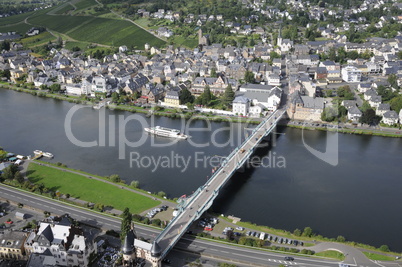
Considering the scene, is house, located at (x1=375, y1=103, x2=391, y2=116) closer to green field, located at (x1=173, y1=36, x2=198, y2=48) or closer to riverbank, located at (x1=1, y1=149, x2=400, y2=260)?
riverbank, located at (x1=1, y1=149, x2=400, y2=260)

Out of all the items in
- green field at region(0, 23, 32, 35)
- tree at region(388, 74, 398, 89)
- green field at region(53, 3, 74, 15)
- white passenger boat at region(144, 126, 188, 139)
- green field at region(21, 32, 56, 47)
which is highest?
green field at region(53, 3, 74, 15)

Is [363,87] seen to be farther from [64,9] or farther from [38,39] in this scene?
[64,9]

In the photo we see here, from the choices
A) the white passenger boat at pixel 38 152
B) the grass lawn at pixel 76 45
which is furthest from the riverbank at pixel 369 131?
the grass lawn at pixel 76 45

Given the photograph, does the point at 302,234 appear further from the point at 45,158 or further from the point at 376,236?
the point at 45,158

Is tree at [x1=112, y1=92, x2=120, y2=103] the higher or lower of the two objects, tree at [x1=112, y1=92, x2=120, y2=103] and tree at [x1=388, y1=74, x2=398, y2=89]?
the lower

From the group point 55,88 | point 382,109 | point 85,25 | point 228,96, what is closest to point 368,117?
point 382,109

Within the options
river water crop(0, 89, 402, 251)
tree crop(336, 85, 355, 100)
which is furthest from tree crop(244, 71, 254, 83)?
river water crop(0, 89, 402, 251)

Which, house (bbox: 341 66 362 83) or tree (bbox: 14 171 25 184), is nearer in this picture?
tree (bbox: 14 171 25 184)
